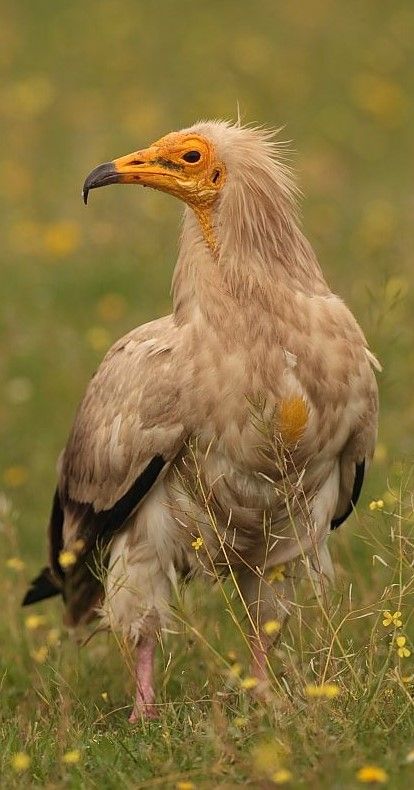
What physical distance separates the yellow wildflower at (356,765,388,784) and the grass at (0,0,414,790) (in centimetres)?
5

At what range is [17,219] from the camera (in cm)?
1080

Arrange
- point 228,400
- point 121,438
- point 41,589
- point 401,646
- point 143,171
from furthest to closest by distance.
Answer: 1. point 41,589
2. point 121,438
3. point 143,171
4. point 228,400
5. point 401,646

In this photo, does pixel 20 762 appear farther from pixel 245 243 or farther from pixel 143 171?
pixel 143 171

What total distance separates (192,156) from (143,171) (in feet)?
0.54

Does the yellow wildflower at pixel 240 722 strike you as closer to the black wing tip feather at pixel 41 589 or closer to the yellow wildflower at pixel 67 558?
the yellow wildflower at pixel 67 558

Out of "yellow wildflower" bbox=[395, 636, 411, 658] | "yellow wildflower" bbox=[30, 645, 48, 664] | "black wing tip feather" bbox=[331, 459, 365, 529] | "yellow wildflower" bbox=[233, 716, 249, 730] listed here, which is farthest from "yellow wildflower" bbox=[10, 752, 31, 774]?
"black wing tip feather" bbox=[331, 459, 365, 529]

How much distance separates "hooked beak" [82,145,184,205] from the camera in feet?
15.8

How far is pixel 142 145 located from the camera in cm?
1246

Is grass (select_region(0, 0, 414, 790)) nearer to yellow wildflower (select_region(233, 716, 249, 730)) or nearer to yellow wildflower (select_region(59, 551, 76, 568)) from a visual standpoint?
yellow wildflower (select_region(233, 716, 249, 730))

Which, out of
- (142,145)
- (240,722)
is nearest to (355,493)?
(240,722)

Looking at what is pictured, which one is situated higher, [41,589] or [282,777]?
[282,777]

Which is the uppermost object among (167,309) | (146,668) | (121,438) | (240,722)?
(121,438)

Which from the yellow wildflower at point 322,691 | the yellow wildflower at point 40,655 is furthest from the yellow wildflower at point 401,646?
the yellow wildflower at point 40,655

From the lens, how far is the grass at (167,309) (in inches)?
163
